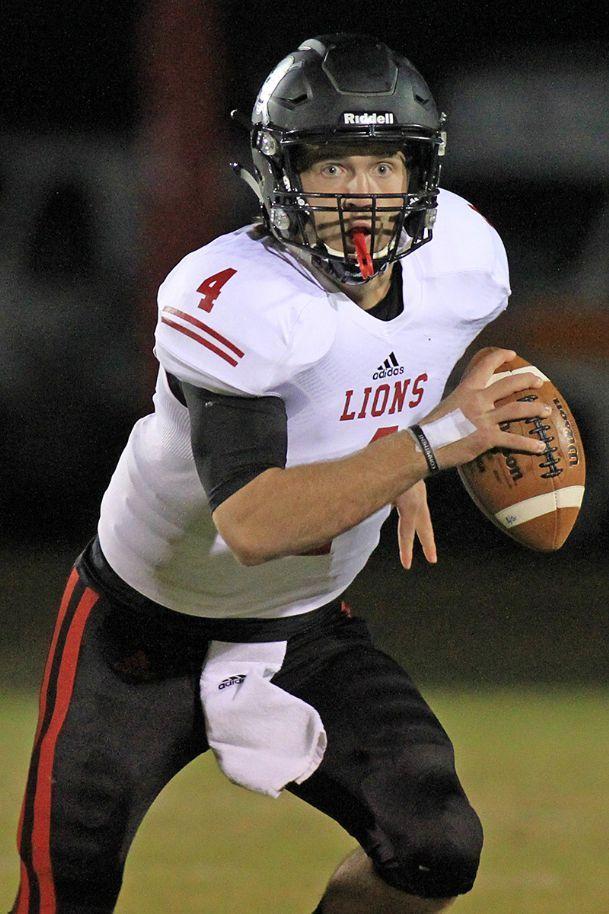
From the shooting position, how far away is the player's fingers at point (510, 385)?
7.70 feet

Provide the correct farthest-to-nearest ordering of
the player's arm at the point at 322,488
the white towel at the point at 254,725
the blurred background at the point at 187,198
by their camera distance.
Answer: the blurred background at the point at 187,198 → the white towel at the point at 254,725 → the player's arm at the point at 322,488

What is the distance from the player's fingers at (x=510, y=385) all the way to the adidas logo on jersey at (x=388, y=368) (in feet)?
0.55

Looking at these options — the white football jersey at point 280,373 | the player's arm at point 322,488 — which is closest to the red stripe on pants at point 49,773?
the white football jersey at point 280,373

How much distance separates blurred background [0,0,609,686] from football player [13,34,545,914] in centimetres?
244

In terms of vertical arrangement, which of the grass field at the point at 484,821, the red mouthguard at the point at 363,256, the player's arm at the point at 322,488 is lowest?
the grass field at the point at 484,821

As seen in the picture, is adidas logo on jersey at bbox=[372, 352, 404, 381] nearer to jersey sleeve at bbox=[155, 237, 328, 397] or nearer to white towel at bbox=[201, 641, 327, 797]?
jersey sleeve at bbox=[155, 237, 328, 397]

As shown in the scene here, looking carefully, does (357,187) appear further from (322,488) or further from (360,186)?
(322,488)

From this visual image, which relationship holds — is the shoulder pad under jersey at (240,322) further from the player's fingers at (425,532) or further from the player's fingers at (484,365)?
the player's fingers at (425,532)

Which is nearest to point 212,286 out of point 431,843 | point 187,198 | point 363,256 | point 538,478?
point 363,256

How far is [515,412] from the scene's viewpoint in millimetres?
2316

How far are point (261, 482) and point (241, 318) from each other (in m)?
0.28

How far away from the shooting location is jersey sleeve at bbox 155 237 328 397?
2.25m

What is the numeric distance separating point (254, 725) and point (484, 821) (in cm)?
108

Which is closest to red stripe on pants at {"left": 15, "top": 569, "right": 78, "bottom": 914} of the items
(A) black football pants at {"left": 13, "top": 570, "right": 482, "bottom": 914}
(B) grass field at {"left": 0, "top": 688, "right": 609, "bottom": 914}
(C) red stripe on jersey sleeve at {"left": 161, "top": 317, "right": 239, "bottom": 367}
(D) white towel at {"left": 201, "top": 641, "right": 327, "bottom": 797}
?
(A) black football pants at {"left": 13, "top": 570, "right": 482, "bottom": 914}
